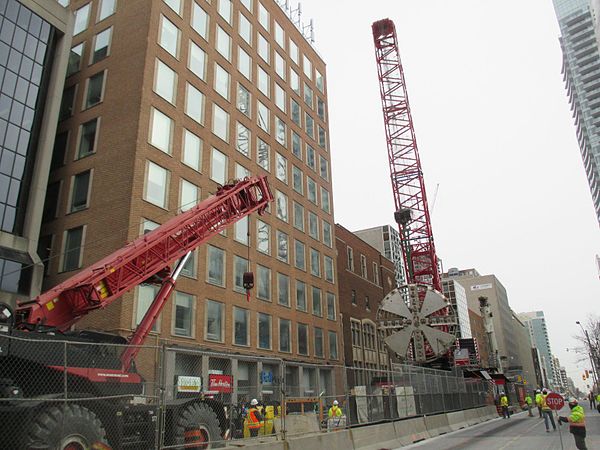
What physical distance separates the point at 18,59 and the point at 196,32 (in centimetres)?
1215

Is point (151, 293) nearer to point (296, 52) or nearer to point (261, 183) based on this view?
point (261, 183)

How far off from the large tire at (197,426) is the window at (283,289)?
26705mm

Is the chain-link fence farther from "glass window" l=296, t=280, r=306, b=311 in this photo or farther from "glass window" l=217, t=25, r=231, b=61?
"glass window" l=217, t=25, r=231, b=61

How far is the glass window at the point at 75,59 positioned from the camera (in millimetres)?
34562

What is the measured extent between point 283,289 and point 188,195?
12.1m

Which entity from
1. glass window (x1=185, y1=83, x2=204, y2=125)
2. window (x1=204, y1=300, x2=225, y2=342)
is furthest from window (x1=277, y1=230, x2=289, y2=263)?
glass window (x1=185, y1=83, x2=204, y2=125)

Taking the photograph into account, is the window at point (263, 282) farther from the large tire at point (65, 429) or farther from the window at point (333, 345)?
the large tire at point (65, 429)

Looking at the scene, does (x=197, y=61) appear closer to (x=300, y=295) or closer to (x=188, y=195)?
(x=188, y=195)

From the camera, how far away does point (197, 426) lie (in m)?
11.5

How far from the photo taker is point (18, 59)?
29516mm

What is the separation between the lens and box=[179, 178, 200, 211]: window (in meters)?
31.3

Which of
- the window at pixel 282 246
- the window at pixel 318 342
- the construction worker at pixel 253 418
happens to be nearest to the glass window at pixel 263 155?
the window at pixel 282 246

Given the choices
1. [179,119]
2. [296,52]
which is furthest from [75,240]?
[296,52]

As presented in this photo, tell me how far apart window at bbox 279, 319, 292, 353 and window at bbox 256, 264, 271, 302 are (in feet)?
8.60
